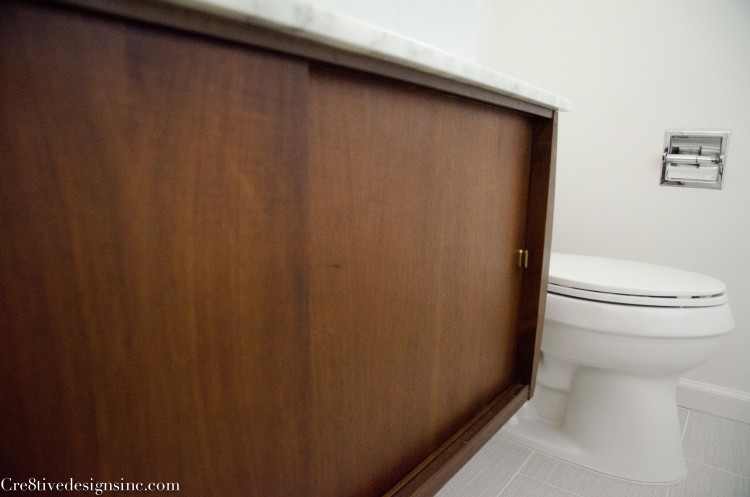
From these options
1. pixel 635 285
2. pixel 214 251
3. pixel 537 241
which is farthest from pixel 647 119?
pixel 214 251

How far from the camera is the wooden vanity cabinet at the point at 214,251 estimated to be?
0.26m

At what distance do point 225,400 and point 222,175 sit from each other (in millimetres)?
172

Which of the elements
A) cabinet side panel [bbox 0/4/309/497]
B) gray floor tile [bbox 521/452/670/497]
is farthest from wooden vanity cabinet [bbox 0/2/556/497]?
gray floor tile [bbox 521/452/670/497]

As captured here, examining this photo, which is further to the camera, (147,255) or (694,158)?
(694,158)

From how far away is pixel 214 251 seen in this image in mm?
326

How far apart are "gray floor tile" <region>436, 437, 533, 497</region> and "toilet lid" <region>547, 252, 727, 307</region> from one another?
1.37 feet

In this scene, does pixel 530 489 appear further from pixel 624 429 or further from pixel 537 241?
pixel 537 241

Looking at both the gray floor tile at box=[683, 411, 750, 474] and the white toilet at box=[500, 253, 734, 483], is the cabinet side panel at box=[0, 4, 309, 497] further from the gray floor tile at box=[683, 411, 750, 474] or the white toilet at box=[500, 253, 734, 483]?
the gray floor tile at box=[683, 411, 750, 474]

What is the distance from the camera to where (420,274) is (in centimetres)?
53

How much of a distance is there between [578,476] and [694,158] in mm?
867

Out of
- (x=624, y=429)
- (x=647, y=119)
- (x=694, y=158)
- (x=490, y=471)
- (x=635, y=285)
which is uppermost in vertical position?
(x=647, y=119)

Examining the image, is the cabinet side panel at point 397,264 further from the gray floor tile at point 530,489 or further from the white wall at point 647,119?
the white wall at point 647,119

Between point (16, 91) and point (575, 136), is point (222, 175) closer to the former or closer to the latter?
point (16, 91)

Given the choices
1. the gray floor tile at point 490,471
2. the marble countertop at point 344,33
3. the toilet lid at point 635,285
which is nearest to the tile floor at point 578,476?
the gray floor tile at point 490,471
